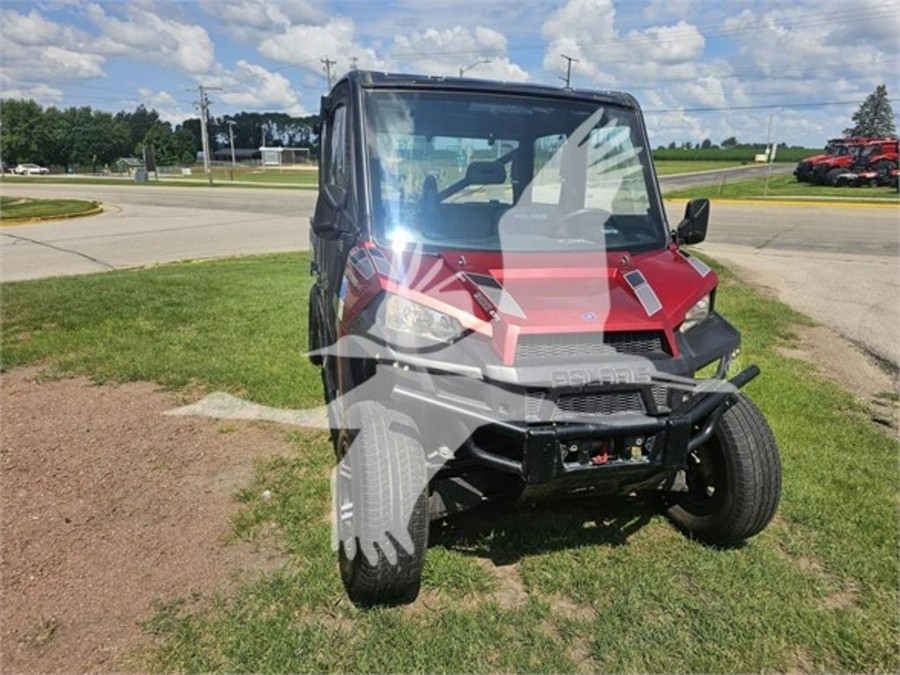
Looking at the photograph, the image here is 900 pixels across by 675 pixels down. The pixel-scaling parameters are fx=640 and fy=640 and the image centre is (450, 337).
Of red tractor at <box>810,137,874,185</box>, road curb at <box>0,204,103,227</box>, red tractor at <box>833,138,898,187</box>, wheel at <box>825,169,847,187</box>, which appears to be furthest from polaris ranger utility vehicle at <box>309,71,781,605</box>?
red tractor at <box>810,137,874,185</box>

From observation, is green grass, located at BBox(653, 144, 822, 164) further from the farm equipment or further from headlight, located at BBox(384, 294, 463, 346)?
headlight, located at BBox(384, 294, 463, 346)

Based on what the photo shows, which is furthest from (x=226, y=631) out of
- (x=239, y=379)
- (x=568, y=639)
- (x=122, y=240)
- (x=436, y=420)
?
(x=122, y=240)

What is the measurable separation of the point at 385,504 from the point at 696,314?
5.40 ft

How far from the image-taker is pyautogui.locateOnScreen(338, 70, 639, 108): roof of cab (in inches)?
131

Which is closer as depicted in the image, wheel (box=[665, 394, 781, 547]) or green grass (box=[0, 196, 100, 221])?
wheel (box=[665, 394, 781, 547])

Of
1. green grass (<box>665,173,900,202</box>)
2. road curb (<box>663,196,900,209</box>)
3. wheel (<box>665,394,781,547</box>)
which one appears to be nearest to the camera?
wheel (<box>665,394,781,547</box>)

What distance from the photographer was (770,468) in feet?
9.87

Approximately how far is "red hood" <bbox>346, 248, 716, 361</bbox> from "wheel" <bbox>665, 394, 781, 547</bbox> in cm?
66

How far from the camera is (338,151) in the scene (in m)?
3.89

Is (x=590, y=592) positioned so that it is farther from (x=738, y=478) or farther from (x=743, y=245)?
(x=743, y=245)

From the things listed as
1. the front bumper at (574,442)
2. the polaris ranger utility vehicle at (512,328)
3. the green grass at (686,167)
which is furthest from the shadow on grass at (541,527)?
the green grass at (686,167)

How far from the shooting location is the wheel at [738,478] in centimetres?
301

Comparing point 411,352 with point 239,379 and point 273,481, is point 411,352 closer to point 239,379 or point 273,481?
point 273,481

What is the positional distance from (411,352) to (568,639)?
4.42 feet
